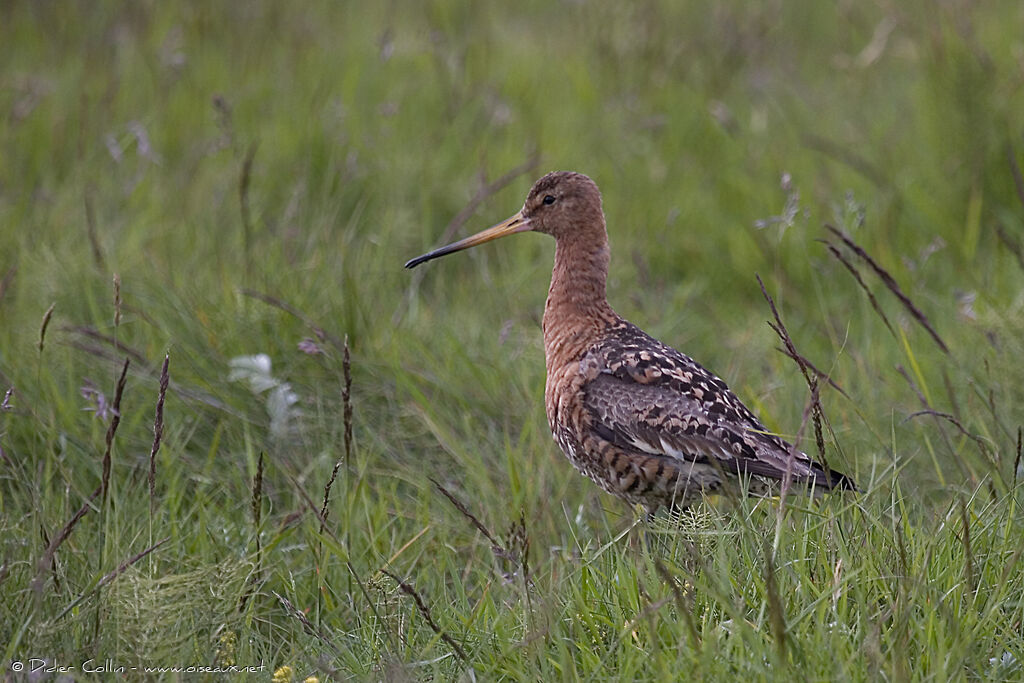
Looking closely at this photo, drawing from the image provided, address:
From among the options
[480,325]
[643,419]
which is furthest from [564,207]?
[643,419]

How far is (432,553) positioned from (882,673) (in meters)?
1.77

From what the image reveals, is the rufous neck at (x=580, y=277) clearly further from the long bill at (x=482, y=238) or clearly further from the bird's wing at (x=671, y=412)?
the bird's wing at (x=671, y=412)

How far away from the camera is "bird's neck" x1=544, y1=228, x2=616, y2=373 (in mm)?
4383

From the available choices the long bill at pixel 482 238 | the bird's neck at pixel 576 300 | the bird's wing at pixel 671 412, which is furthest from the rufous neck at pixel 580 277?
the bird's wing at pixel 671 412

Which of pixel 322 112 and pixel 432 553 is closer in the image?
pixel 432 553

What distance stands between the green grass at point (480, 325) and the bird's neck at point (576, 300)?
0.30 meters

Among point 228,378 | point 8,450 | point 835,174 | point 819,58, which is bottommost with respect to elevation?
point 8,450

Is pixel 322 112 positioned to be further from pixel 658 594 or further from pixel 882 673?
pixel 882 673

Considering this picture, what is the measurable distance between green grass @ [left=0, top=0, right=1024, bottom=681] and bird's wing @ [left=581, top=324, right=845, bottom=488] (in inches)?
8.9

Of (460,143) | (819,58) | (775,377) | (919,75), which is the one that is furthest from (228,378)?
(819,58)

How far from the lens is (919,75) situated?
24.5 feet

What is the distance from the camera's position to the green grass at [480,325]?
297 centimetres

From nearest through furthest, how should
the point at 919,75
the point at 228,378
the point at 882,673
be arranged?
the point at 882,673
the point at 228,378
the point at 919,75

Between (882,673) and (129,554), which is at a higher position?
(882,673)
